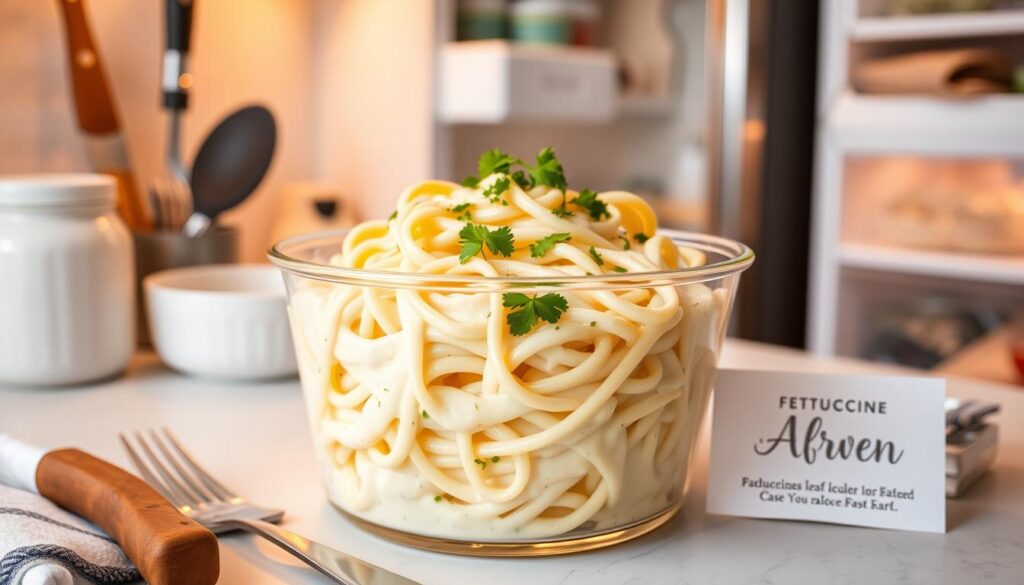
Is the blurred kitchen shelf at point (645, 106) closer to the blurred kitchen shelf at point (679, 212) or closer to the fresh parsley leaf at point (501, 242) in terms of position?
the blurred kitchen shelf at point (679, 212)

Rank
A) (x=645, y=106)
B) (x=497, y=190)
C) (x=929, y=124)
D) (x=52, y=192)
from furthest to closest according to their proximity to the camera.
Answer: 1. (x=645, y=106)
2. (x=929, y=124)
3. (x=52, y=192)
4. (x=497, y=190)

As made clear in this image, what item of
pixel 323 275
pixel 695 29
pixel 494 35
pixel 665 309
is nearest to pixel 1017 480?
pixel 665 309

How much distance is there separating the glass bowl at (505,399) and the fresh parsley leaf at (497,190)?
0.33 ft

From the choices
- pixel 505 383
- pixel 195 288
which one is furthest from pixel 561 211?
pixel 195 288

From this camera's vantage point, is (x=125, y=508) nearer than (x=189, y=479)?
Yes

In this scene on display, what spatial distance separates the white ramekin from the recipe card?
0.57 metres

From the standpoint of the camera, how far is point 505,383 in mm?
617

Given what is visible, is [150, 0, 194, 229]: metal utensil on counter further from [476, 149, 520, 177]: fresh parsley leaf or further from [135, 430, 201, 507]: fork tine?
[476, 149, 520, 177]: fresh parsley leaf

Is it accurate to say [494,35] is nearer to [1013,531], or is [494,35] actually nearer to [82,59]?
[82,59]

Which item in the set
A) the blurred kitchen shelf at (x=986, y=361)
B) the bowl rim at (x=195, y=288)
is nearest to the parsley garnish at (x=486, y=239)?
the bowl rim at (x=195, y=288)

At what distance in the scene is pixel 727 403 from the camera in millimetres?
759

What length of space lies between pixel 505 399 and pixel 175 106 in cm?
102

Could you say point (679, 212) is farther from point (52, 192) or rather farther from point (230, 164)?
point (52, 192)

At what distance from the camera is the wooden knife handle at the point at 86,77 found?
1.40 m
